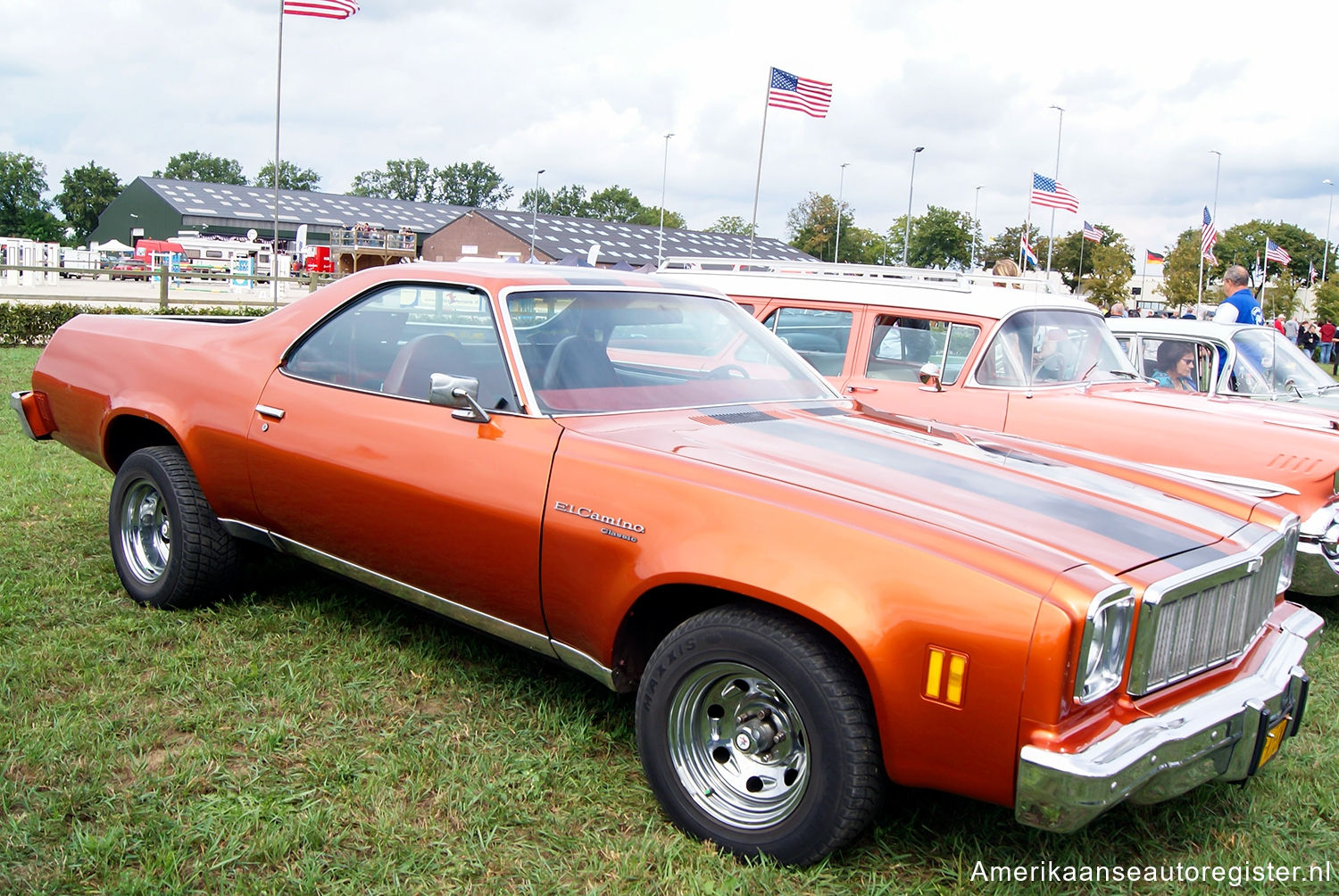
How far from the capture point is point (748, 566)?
2.54 metres

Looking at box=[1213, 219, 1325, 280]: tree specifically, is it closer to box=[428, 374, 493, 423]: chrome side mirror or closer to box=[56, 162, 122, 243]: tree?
box=[428, 374, 493, 423]: chrome side mirror

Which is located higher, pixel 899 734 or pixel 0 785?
pixel 899 734

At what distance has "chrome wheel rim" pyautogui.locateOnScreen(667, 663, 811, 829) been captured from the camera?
260cm

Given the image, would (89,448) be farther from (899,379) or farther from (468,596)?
(899,379)

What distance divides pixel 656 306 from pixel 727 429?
822 mm

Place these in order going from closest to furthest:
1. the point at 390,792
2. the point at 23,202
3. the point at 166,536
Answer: the point at 390,792, the point at 166,536, the point at 23,202

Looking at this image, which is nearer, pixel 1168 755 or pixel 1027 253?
pixel 1168 755

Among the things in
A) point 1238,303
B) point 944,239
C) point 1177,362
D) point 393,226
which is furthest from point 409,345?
point 393,226

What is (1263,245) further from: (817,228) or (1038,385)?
(1038,385)

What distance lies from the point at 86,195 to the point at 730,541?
106m

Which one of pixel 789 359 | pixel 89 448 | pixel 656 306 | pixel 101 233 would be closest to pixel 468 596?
pixel 656 306

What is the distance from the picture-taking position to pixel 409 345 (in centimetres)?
373

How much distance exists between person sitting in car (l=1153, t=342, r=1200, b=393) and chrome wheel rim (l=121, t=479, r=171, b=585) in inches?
250

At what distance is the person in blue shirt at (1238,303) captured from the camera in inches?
350
